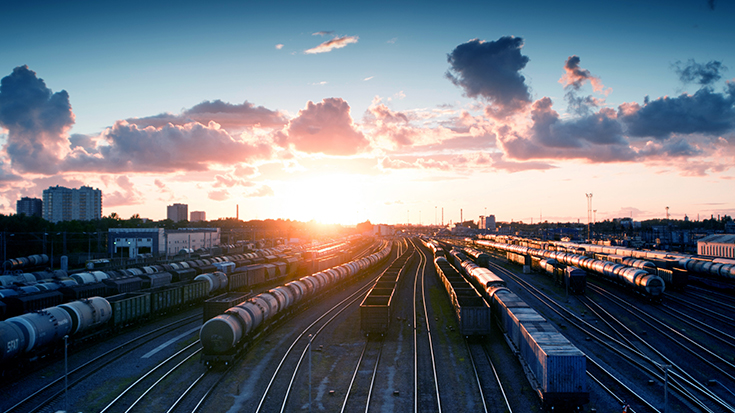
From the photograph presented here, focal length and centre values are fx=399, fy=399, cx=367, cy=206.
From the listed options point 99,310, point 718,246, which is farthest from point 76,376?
point 718,246

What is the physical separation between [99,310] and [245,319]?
1240cm

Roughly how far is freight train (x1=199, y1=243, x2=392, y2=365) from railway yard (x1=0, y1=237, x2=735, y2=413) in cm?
12

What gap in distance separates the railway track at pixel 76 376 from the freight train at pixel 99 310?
96.0 inches

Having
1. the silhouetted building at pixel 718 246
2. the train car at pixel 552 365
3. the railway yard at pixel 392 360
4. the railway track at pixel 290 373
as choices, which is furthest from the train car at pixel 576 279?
the silhouetted building at pixel 718 246

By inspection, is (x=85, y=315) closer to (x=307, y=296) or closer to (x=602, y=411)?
(x=307, y=296)

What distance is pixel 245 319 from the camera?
87.2 ft

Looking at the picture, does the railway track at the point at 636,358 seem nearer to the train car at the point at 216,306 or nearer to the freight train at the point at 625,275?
the freight train at the point at 625,275

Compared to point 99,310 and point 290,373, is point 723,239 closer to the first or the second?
point 290,373

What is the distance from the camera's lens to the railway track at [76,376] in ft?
65.9

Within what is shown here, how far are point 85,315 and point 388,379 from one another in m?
22.1

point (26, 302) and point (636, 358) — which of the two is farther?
point (26, 302)

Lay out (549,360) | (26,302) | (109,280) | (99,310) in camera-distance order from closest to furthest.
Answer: (549,360)
(99,310)
(26,302)
(109,280)

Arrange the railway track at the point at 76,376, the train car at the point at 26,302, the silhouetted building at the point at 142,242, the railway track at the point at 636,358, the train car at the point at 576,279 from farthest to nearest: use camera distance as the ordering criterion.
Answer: the silhouetted building at the point at 142,242, the train car at the point at 576,279, the train car at the point at 26,302, the railway track at the point at 636,358, the railway track at the point at 76,376

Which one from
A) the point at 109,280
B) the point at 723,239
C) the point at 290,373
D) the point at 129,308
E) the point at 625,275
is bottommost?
the point at 290,373
